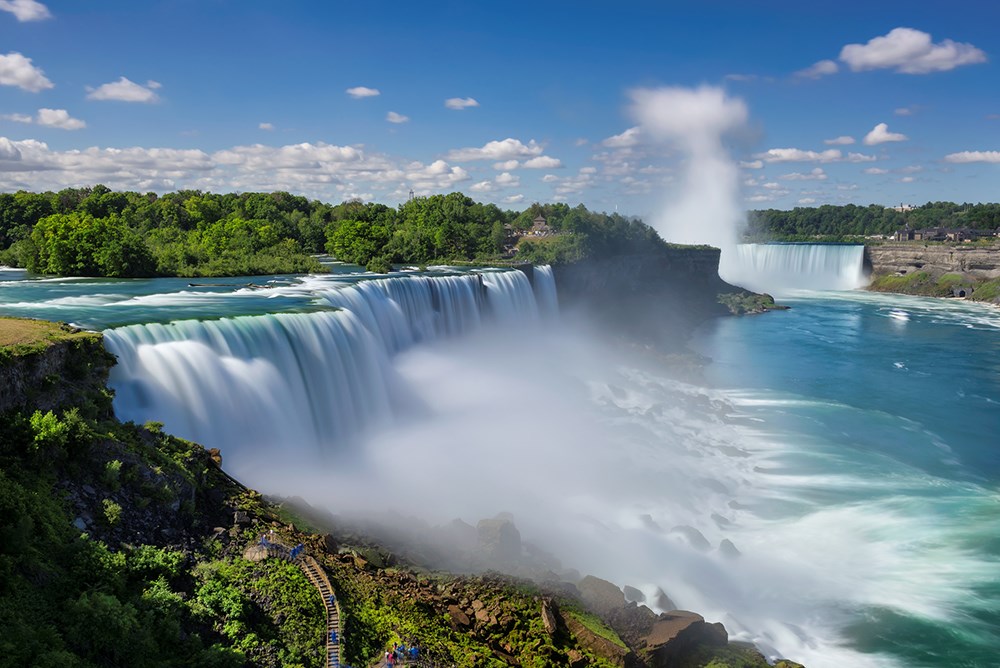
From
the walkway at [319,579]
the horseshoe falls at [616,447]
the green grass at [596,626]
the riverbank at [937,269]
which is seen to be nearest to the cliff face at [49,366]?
the horseshoe falls at [616,447]

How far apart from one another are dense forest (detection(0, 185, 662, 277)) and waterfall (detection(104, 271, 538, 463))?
46.8 ft

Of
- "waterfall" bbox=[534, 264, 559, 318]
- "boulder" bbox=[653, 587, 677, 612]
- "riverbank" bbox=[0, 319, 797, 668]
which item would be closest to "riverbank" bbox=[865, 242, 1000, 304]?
"waterfall" bbox=[534, 264, 559, 318]

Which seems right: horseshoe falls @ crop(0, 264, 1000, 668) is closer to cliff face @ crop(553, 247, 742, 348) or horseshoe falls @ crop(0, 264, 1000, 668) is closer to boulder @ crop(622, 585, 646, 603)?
boulder @ crop(622, 585, 646, 603)

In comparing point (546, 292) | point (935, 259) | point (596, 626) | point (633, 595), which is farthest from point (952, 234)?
point (596, 626)

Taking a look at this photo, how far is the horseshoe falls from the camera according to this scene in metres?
16.3

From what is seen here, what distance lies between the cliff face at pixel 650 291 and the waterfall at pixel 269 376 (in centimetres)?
2470

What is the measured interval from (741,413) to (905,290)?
61.2 meters

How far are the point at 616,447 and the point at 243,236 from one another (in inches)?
1472

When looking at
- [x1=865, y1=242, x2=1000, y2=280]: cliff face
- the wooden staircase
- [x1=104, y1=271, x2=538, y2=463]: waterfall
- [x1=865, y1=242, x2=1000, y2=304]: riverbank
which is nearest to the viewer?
the wooden staircase

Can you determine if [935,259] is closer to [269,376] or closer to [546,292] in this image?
[546,292]

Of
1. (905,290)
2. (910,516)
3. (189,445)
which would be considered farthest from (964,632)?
(905,290)

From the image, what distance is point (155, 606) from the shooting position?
30.8 ft

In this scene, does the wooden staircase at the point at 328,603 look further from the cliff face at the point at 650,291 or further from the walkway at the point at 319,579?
the cliff face at the point at 650,291

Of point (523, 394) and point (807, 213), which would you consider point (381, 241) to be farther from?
point (807, 213)
